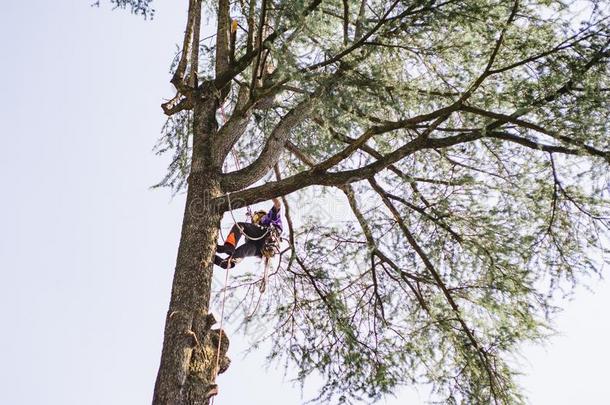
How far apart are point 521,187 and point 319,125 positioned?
215 cm

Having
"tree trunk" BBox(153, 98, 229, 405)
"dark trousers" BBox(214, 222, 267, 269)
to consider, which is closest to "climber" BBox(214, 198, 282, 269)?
"dark trousers" BBox(214, 222, 267, 269)

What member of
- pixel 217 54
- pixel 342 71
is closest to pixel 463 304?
pixel 342 71

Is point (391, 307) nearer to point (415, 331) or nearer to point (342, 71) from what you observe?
point (415, 331)

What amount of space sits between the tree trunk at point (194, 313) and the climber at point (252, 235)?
49cm

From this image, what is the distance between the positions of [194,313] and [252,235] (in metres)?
1.52

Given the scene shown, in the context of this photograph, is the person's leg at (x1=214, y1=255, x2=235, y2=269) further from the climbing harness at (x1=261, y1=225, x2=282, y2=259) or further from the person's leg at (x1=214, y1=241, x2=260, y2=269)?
the climbing harness at (x1=261, y1=225, x2=282, y2=259)

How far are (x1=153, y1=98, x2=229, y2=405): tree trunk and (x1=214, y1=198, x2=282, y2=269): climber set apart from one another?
0.49m

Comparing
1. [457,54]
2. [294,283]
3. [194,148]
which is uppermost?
[457,54]

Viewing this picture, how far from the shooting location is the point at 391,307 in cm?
676

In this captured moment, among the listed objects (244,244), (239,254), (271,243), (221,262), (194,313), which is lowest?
(194,313)

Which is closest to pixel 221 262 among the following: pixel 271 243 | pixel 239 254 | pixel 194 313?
pixel 239 254

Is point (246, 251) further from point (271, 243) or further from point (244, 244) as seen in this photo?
point (271, 243)

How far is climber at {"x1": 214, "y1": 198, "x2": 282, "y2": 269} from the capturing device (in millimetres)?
5812

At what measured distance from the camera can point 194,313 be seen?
472 cm
